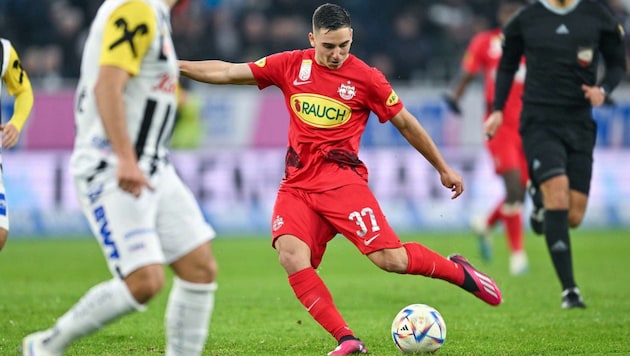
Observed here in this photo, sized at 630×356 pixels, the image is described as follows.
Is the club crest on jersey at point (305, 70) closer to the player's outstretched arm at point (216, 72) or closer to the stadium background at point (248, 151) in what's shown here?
the player's outstretched arm at point (216, 72)

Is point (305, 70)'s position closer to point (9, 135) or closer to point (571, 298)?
point (9, 135)

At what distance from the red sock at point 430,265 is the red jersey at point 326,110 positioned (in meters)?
0.62

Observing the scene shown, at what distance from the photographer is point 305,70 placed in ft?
25.5

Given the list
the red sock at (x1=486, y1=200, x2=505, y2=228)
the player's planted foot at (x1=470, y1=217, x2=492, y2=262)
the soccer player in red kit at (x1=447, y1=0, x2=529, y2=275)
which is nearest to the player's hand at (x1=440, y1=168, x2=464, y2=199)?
the soccer player in red kit at (x1=447, y1=0, x2=529, y2=275)

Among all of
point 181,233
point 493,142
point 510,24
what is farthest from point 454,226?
point 181,233

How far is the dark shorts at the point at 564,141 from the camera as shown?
9852mm

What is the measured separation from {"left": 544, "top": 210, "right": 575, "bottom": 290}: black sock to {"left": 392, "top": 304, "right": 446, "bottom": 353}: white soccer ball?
2720mm

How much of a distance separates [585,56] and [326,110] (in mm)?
3337

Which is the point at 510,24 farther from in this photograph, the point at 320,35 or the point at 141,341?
the point at 141,341

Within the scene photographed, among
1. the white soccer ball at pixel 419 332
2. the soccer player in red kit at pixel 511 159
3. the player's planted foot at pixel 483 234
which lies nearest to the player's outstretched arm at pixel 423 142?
the white soccer ball at pixel 419 332

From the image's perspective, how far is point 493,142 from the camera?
45.3 feet

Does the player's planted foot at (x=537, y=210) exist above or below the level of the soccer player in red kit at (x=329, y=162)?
below

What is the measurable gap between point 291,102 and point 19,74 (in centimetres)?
208

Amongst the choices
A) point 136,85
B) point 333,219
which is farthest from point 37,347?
point 333,219
